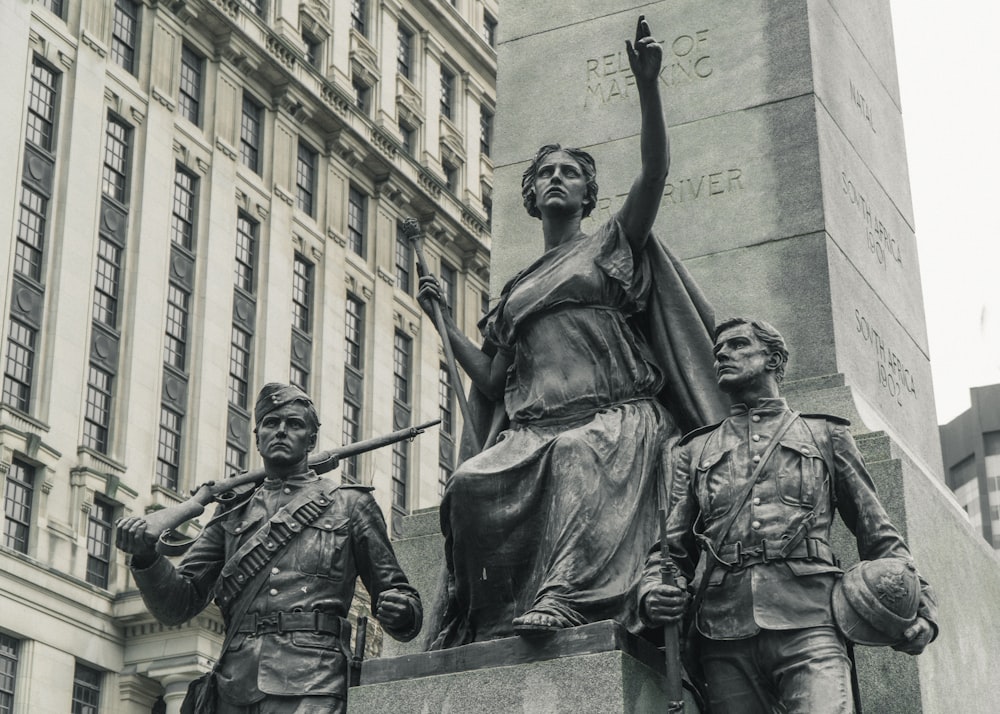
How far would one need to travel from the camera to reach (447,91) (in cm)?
7400

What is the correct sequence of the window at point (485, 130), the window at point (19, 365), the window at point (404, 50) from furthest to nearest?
the window at point (485, 130), the window at point (404, 50), the window at point (19, 365)

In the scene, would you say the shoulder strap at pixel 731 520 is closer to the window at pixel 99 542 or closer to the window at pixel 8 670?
the window at pixel 8 670

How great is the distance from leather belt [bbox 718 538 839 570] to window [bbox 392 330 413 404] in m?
56.7

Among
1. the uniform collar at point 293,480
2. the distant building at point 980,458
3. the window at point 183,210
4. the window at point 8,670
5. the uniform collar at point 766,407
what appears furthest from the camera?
the distant building at point 980,458

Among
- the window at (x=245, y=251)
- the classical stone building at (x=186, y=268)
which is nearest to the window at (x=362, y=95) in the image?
the classical stone building at (x=186, y=268)

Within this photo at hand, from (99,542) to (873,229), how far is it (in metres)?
39.0

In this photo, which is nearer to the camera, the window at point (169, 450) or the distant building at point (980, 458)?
the window at point (169, 450)

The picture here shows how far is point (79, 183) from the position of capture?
49.2 meters

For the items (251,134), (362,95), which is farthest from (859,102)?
(362,95)

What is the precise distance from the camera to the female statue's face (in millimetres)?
9711

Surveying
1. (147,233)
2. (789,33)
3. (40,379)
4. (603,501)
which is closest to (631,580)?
(603,501)

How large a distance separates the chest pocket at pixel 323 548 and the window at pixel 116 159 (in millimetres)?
43312

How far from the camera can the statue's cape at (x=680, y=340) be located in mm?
9414

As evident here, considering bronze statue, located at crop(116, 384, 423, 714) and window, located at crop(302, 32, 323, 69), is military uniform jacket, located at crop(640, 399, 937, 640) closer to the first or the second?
bronze statue, located at crop(116, 384, 423, 714)
